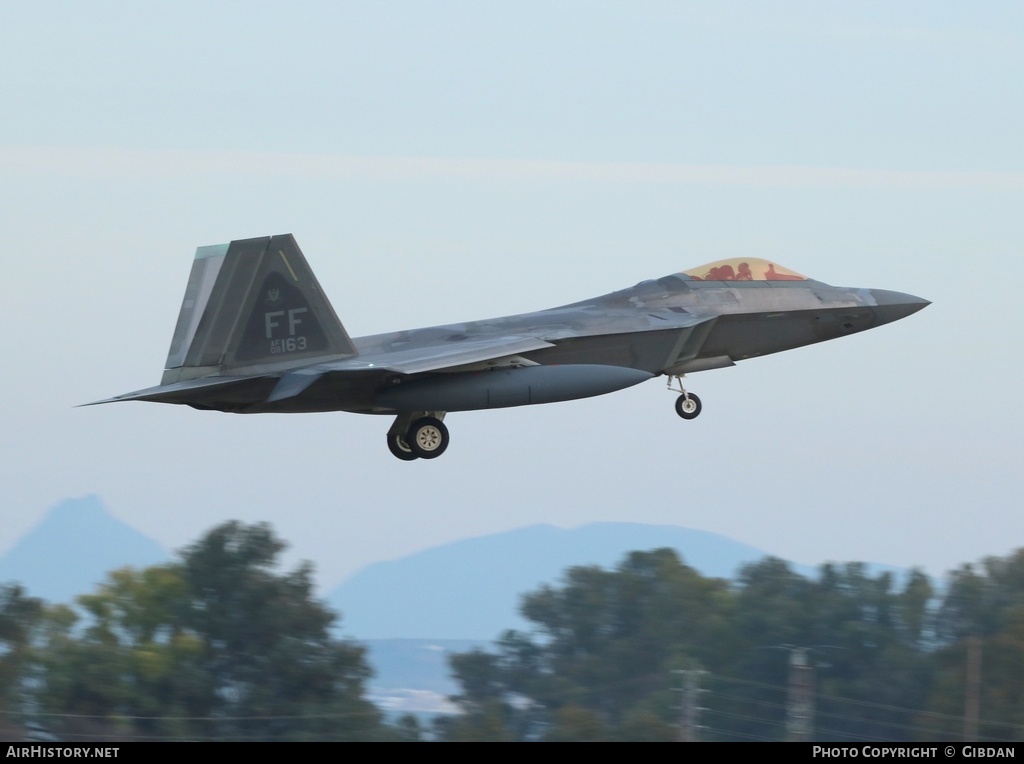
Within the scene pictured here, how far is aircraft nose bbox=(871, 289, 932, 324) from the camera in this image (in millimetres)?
25625

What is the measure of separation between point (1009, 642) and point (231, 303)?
51.2 meters

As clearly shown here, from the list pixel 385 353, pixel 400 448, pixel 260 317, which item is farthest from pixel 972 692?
pixel 260 317

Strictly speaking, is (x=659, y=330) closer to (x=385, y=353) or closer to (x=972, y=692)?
(x=385, y=353)

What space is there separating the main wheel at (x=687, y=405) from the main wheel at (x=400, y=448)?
4837 mm

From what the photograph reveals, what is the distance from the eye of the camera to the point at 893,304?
25672 millimetres

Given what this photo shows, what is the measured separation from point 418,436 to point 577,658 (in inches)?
2234

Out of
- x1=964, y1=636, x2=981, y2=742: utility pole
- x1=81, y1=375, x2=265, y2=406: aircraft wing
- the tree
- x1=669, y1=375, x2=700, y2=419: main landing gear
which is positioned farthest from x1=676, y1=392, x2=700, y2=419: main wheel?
x1=964, y1=636, x2=981, y2=742: utility pole

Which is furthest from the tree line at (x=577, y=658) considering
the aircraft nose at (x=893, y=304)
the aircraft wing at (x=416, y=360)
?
the aircraft wing at (x=416, y=360)

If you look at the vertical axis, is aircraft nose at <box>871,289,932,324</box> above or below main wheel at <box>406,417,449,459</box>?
above

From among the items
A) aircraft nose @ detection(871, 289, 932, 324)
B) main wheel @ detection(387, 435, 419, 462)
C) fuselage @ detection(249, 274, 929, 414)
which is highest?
aircraft nose @ detection(871, 289, 932, 324)

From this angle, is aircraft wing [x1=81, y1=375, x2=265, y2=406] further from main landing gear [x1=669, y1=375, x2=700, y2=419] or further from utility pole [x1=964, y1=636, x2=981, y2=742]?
utility pole [x1=964, y1=636, x2=981, y2=742]

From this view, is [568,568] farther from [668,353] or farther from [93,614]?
[668,353]

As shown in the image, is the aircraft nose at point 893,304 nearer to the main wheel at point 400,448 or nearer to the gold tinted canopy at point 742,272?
the gold tinted canopy at point 742,272

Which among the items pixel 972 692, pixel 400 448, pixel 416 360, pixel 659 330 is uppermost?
pixel 659 330
